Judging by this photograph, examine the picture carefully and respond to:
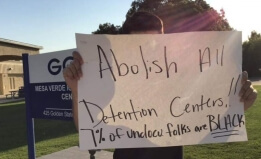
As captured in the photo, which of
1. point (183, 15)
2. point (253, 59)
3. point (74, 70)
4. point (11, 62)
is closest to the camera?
point (74, 70)

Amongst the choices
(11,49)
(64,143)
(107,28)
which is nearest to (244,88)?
(64,143)

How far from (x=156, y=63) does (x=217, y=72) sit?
1.19 feet

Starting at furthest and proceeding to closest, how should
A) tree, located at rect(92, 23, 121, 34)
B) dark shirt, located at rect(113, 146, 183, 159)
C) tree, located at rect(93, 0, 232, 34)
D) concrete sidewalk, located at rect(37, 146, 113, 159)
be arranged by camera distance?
tree, located at rect(92, 23, 121, 34)
tree, located at rect(93, 0, 232, 34)
concrete sidewalk, located at rect(37, 146, 113, 159)
dark shirt, located at rect(113, 146, 183, 159)

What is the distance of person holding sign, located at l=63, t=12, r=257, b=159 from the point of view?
1938 millimetres

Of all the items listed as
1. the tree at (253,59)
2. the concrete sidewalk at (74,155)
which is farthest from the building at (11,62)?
the tree at (253,59)

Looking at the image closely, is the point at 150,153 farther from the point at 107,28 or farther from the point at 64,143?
the point at 107,28

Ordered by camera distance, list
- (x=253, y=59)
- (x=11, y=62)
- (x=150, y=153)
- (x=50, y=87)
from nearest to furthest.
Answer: (x=150, y=153), (x=50, y=87), (x=11, y=62), (x=253, y=59)

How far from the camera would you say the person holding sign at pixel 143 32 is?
1.94 metres

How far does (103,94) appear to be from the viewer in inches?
78.3

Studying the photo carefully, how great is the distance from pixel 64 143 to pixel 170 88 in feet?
19.9

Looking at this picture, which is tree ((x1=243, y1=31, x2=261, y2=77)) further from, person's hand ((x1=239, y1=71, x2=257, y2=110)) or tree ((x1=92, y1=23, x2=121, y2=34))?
person's hand ((x1=239, y1=71, x2=257, y2=110))

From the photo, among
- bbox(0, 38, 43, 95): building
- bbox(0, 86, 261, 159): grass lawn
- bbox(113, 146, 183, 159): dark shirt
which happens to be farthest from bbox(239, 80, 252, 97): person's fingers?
bbox(0, 38, 43, 95): building

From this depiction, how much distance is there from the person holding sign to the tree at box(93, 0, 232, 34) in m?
19.0

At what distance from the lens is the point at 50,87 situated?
4.10 metres
